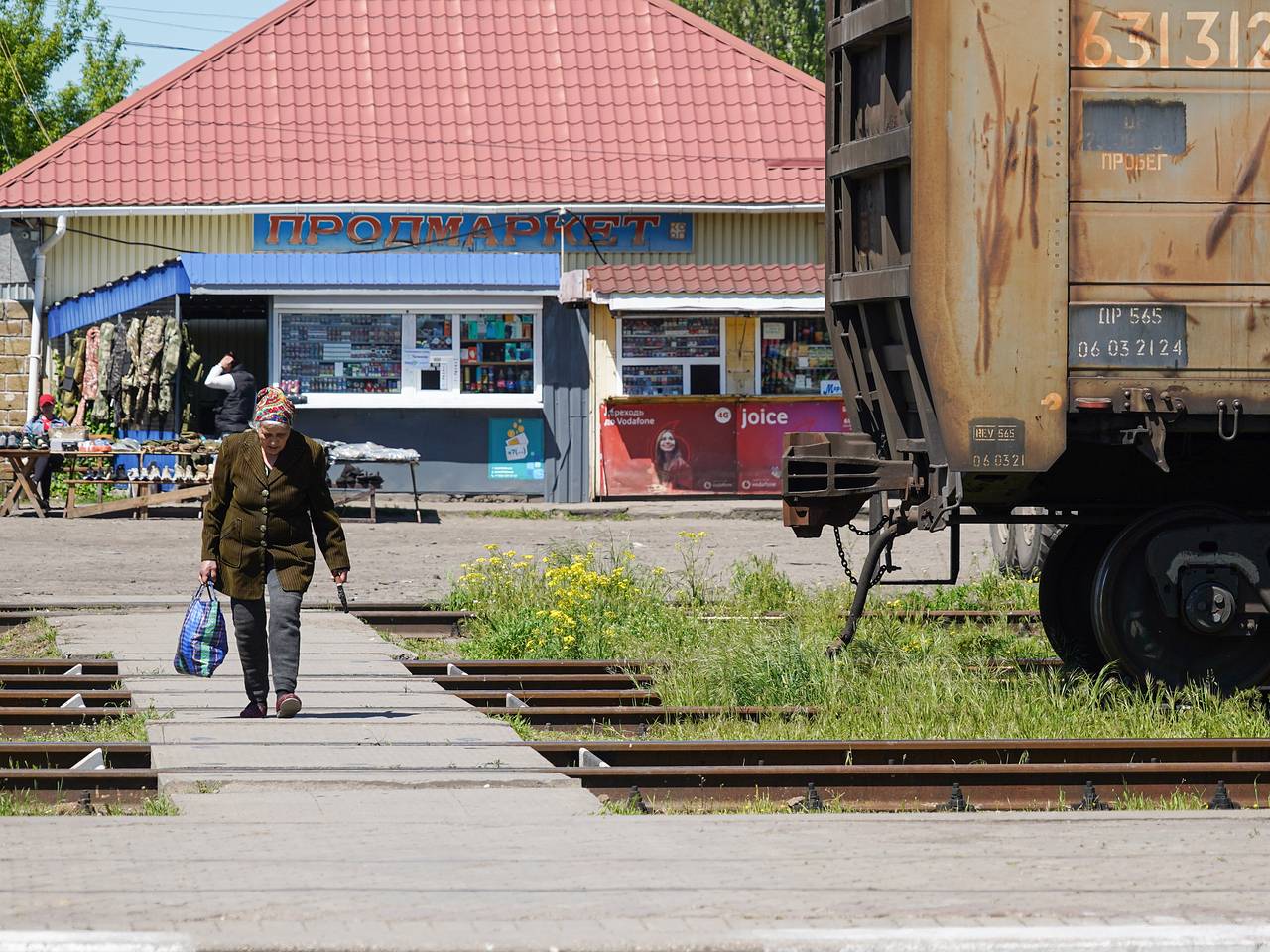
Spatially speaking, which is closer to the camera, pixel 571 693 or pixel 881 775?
pixel 881 775

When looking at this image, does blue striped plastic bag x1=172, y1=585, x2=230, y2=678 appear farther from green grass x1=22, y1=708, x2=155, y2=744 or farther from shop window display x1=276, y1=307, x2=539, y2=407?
shop window display x1=276, y1=307, x2=539, y2=407

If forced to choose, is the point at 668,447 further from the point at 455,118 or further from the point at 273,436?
the point at 273,436

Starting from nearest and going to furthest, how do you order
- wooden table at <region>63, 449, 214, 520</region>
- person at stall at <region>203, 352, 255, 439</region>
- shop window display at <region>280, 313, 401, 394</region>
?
person at stall at <region>203, 352, 255, 439</region> < wooden table at <region>63, 449, 214, 520</region> < shop window display at <region>280, 313, 401, 394</region>

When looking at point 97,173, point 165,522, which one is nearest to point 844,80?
point 165,522

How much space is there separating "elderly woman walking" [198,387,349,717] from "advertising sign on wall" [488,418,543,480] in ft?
53.8

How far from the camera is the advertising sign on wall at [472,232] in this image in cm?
2561

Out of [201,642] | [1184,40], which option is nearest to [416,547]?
[201,642]

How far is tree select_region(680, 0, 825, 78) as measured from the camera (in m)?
50.0

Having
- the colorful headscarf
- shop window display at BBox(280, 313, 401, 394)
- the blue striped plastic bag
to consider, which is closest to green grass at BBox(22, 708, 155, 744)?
the blue striped plastic bag

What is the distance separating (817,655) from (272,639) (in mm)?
3140

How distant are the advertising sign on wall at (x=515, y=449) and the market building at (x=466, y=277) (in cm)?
3

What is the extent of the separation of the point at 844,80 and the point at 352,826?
5550 mm

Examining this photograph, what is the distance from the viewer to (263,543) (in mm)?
9227

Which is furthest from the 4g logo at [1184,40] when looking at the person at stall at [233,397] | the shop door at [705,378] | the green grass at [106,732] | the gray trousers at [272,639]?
the shop door at [705,378]
